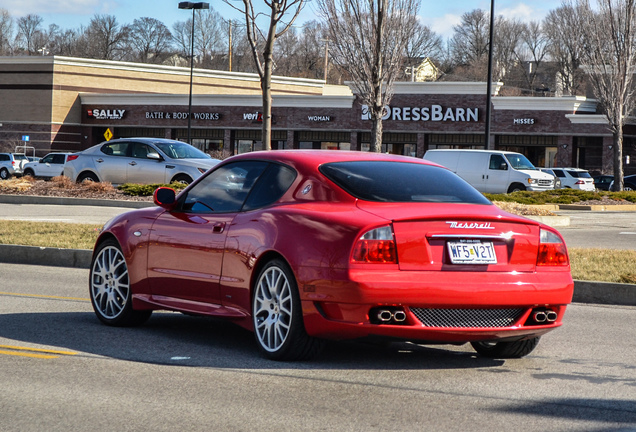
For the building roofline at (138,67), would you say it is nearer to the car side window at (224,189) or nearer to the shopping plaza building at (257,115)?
the shopping plaza building at (257,115)

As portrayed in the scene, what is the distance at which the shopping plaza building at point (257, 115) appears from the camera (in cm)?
5247

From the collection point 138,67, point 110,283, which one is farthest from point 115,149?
point 138,67

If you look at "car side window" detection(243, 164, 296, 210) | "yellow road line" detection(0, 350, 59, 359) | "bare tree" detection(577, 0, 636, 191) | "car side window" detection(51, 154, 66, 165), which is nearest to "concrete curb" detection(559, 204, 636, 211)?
"bare tree" detection(577, 0, 636, 191)

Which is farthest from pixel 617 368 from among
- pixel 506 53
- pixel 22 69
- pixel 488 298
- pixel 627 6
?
pixel 506 53

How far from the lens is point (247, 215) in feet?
23.4

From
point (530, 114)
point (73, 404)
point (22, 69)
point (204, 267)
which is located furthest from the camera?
point (22, 69)

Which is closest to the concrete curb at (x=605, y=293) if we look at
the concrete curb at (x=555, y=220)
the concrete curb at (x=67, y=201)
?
the concrete curb at (x=555, y=220)

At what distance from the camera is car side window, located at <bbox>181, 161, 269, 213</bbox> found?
24.5ft

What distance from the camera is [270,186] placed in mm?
7262

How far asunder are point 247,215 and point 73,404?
85.0 inches

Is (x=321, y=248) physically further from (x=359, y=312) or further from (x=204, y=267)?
(x=204, y=267)

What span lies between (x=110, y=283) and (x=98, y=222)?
11304mm

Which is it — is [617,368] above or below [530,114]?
below

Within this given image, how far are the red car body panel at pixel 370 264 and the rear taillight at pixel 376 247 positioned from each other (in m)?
0.04
